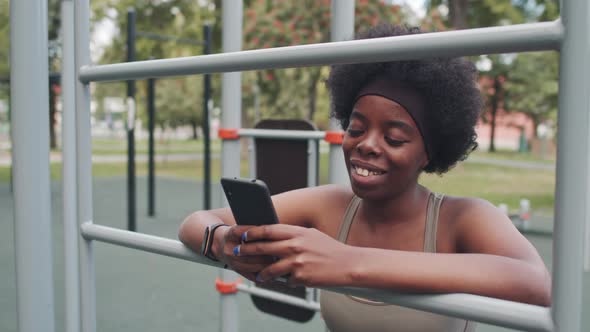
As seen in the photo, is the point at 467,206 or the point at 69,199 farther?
the point at 69,199

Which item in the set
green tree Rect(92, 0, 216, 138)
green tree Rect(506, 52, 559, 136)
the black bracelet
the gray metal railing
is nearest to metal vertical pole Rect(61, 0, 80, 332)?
the gray metal railing

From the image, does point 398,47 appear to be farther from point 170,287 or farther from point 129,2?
point 129,2

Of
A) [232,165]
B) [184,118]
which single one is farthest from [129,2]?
[232,165]

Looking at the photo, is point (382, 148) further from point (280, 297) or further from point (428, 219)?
point (280, 297)

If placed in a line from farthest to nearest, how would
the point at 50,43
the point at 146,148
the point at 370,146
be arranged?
the point at 146,148 < the point at 50,43 < the point at 370,146

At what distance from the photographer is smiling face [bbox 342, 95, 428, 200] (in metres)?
0.93

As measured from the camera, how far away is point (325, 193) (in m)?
1.21

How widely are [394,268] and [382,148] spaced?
0.88ft

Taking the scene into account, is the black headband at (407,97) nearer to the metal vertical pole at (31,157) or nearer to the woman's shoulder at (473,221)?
the woman's shoulder at (473,221)

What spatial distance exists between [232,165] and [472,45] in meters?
1.97

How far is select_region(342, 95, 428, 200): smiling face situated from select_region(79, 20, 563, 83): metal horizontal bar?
200 millimetres

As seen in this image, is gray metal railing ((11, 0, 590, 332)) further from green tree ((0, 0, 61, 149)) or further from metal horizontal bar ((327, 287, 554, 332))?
green tree ((0, 0, 61, 149))

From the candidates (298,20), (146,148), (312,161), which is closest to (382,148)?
(312,161)

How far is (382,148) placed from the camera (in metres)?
0.93
